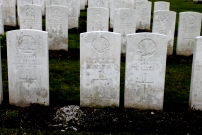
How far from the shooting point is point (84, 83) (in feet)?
20.7

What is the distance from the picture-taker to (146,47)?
6.07m

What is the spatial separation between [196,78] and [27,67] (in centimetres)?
329

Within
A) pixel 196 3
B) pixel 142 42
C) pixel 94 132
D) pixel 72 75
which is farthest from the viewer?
pixel 196 3

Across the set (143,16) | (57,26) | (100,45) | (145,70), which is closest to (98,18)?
(57,26)

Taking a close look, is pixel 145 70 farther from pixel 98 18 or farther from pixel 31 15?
pixel 31 15

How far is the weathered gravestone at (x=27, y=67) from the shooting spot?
19.8 feet

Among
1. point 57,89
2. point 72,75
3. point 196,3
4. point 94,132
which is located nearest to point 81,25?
point 72,75

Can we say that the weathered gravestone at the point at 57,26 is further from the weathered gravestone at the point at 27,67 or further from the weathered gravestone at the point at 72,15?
the weathered gravestone at the point at 27,67

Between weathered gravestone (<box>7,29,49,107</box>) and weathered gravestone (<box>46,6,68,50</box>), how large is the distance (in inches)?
175

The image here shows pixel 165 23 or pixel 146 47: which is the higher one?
pixel 165 23

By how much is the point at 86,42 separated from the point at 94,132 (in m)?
1.73

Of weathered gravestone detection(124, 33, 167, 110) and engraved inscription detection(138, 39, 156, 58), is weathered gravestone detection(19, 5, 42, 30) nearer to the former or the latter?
weathered gravestone detection(124, 33, 167, 110)

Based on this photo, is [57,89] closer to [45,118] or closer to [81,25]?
[45,118]

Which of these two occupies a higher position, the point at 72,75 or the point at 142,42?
the point at 142,42
